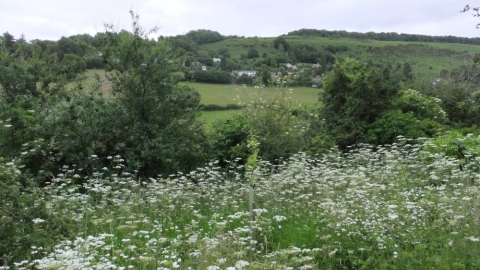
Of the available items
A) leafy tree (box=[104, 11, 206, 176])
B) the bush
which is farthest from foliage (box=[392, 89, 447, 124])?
the bush

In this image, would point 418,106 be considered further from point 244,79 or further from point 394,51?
point 394,51

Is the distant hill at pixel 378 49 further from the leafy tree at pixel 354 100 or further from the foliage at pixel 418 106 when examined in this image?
the foliage at pixel 418 106

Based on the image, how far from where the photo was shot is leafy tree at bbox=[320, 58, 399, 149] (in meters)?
13.6

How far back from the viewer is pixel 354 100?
13.8m

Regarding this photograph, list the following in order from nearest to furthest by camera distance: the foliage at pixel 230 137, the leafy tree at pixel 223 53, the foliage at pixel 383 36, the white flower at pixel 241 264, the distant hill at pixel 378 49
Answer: the white flower at pixel 241 264 → the foliage at pixel 230 137 → the distant hill at pixel 378 49 → the leafy tree at pixel 223 53 → the foliage at pixel 383 36

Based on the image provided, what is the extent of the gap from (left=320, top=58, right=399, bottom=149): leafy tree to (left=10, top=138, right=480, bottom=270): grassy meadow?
652 cm

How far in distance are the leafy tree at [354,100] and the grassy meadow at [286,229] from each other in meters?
6.52

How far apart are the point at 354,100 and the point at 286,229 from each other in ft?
30.1

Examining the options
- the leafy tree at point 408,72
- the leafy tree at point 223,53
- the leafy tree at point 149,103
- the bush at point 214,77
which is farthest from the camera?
the leafy tree at point 223,53

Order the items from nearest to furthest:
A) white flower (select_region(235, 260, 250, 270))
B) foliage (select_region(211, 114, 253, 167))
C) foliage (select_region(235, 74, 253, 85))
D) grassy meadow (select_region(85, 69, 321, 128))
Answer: white flower (select_region(235, 260, 250, 270)) < foliage (select_region(211, 114, 253, 167)) < grassy meadow (select_region(85, 69, 321, 128)) < foliage (select_region(235, 74, 253, 85))

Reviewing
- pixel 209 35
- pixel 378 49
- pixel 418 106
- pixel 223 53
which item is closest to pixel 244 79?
pixel 418 106

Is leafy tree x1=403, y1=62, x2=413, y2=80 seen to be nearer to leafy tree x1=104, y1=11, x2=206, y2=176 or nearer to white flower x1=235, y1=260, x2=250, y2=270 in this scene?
leafy tree x1=104, y1=11, x2=206, y2=176

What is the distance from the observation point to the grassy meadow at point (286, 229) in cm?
432

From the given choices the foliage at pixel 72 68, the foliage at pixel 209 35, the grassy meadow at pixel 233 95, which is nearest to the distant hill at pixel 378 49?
the foliage at pixel 209 35
